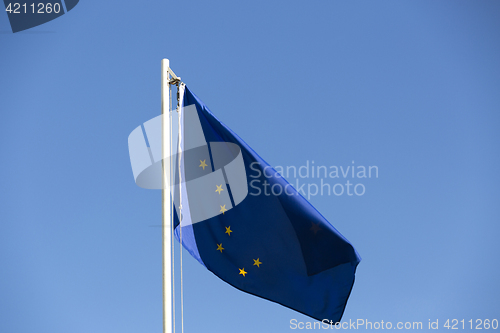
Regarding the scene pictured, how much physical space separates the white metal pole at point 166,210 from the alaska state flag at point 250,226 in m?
0.41

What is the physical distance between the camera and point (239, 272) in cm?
740

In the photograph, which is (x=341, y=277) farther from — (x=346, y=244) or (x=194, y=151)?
(x=194, y=151)

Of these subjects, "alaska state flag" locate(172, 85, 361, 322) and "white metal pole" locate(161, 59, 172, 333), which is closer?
"white metal pole" locate(161, 59, 172, 333)

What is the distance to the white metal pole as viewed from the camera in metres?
6.22

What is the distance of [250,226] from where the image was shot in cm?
758

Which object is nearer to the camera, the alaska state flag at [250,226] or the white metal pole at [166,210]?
the white metal pole at [166,210]

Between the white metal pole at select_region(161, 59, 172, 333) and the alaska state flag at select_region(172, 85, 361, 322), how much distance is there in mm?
410

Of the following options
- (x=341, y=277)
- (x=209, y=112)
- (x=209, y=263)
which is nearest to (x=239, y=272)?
(x=209, y=263)

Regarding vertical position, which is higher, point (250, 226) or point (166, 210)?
point (166, 210)

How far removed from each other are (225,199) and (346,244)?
2098mm

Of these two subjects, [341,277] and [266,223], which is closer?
[341,277]

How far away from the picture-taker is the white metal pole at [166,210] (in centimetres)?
622

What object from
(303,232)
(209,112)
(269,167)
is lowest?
(303,232)

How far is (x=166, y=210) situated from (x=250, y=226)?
1603 millimetres
